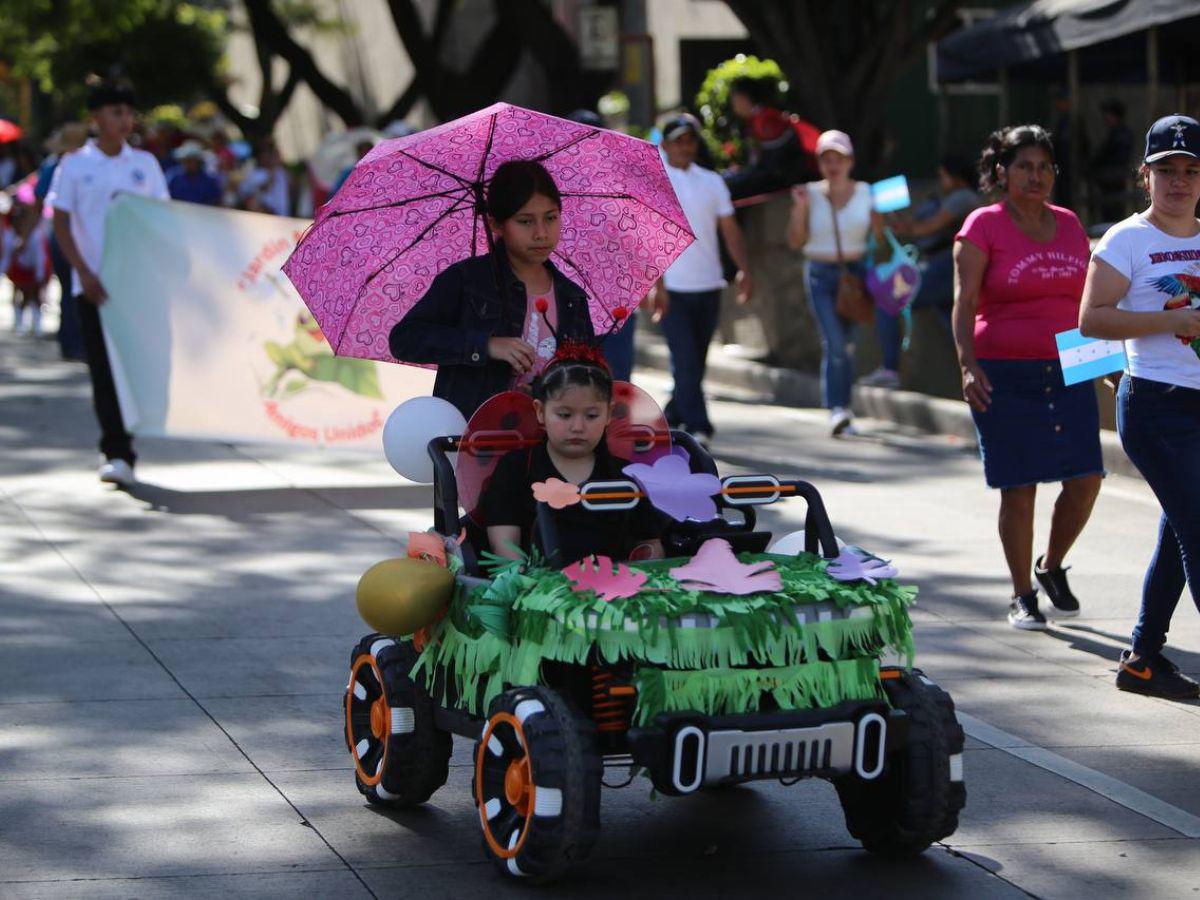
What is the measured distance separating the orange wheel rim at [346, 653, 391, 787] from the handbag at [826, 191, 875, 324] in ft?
27.3

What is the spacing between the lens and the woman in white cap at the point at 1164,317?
6.35m

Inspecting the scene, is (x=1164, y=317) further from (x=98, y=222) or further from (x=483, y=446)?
(x=98, y=222)

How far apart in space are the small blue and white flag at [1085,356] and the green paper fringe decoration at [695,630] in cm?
228

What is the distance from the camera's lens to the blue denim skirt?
25.3 feet

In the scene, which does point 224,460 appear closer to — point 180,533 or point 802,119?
point 180,533

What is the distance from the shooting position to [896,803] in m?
4.87

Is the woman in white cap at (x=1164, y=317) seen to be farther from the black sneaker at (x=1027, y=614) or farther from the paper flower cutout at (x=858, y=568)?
the paper flower cutout at (x=858, y=568)

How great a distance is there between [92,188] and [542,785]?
24.3 ft

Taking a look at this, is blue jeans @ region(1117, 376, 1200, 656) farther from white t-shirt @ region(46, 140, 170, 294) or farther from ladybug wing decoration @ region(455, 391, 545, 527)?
white t-shirt @ region(46, 140, 170, 294)

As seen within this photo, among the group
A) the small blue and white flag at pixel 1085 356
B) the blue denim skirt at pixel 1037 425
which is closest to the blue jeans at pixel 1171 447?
the small blue and white flag at pixel 1085 356

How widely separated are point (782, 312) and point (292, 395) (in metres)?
6.09

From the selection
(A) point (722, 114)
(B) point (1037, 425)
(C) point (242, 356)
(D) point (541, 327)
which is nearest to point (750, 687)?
(D) point (541, 327)

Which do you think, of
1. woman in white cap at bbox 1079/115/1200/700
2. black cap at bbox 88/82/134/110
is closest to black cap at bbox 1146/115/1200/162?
woman in white cap at bbox 1079/115/1200/700

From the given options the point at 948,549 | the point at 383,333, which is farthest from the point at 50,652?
the point at 948,549
